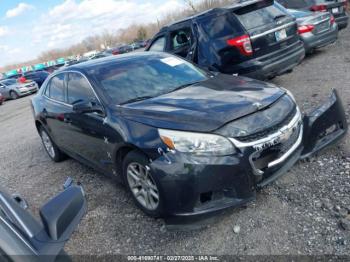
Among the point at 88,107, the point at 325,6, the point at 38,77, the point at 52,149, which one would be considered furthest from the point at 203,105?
the point at 38,77

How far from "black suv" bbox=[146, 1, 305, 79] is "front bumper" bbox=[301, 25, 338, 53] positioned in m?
2.10

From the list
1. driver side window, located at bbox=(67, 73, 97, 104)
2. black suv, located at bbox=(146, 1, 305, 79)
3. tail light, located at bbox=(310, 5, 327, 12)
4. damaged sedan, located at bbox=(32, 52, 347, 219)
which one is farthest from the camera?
tail light, located at bbox=(310, 5, 327, 12)

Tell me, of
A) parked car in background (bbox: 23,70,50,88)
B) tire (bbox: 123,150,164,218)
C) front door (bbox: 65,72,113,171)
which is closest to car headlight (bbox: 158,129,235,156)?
tire (bbox: 123,150,164,218)

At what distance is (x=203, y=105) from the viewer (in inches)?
137

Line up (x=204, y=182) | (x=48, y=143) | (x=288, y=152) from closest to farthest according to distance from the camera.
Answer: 1. (x=204, y=182)
2. (x=288, y=152)
3. (x=48, y=143)

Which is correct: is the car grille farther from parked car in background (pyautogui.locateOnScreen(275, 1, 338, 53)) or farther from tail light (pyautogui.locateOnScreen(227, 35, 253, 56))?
parked car in background (pyautogui.locateOnScreen(275, 1, 338, 53))

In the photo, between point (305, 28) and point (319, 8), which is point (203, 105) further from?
point (319, 8)

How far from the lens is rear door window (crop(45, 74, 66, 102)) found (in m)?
5.18

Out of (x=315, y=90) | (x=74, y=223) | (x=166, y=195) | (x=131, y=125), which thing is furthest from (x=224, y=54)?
(x=74, y=223)

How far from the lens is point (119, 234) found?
11.6 ft

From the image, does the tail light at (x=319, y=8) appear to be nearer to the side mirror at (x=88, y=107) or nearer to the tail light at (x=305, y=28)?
the tail light at (x=305, y=28)

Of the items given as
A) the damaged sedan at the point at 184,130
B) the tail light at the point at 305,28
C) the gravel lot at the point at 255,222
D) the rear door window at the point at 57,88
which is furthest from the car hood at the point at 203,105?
the tail light at the point at 305,28

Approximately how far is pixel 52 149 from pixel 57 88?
4.02 ft

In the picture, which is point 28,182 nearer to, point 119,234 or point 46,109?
point 46,109
